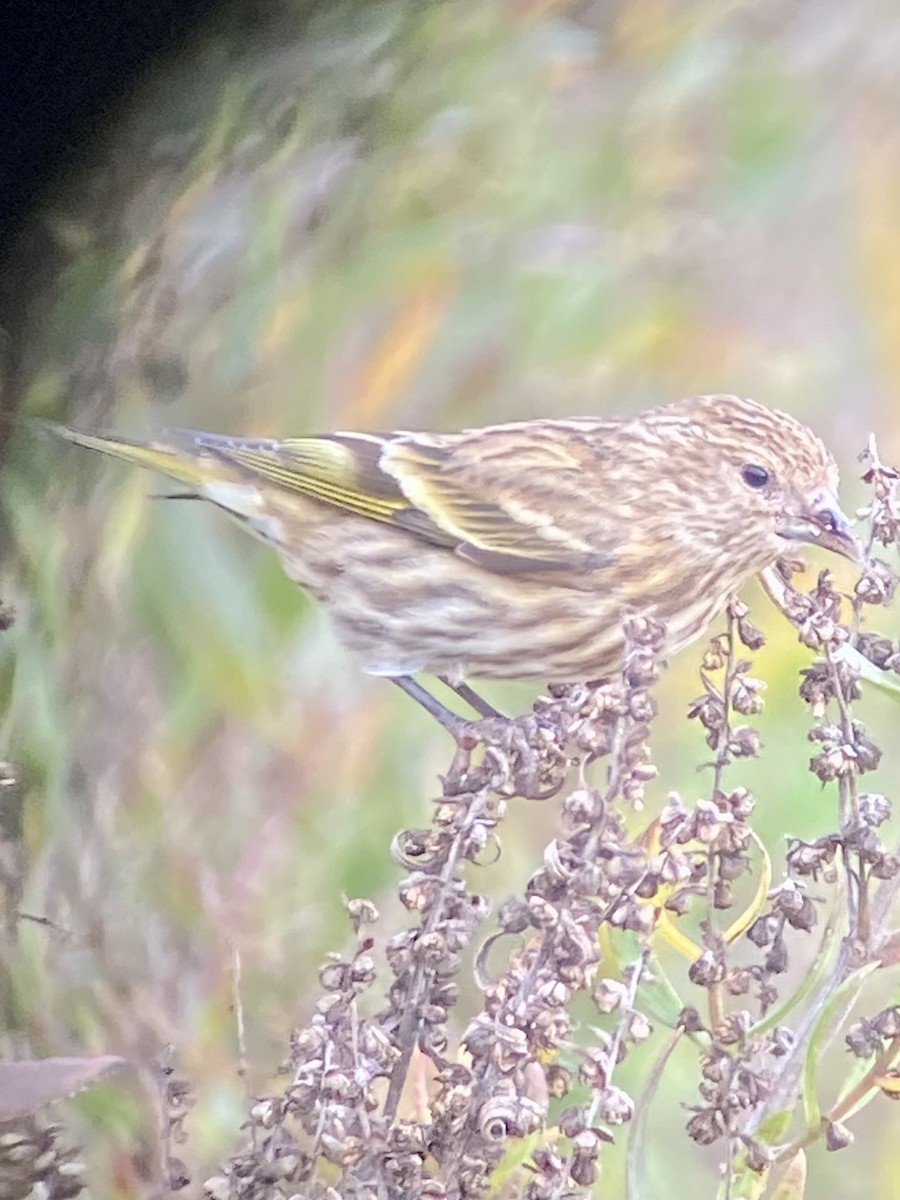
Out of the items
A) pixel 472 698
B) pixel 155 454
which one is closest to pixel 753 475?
pixel 472 698

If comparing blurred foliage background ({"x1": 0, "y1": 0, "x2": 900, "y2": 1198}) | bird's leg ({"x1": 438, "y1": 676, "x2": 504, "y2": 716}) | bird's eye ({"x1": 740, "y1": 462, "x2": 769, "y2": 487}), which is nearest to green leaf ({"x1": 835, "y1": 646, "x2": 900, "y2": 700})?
blurred foliage background ({"x1": 0, "y1": 0, "x2": 900, "y2": 1198})

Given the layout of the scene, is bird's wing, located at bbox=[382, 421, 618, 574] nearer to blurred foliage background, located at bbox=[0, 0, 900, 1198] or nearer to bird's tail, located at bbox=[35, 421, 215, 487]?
blurred foliage background, located at bbox=[0, 0, 900, 1198]

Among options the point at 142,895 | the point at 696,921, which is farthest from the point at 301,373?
the point at 696,921

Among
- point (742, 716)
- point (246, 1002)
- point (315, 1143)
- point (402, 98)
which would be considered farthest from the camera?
point (402, 98)

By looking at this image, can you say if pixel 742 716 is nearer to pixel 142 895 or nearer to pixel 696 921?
pixel 696 921

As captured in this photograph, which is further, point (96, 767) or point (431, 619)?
point (96, 767)

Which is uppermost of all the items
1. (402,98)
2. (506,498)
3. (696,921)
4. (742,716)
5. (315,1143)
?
(402,98)

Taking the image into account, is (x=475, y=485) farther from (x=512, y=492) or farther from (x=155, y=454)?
(x=155, y=454)

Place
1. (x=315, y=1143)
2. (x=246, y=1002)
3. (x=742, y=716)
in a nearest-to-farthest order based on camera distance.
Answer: (x=315, y=1143) < (x=742, y=716) < (x=246, y=1002)
